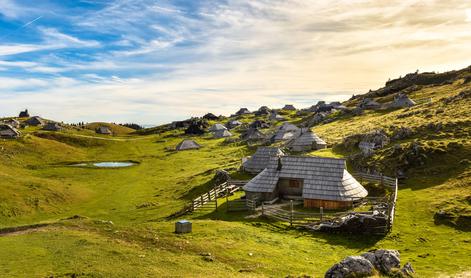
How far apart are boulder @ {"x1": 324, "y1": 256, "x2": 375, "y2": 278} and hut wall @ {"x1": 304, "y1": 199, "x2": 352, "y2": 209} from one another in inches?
746

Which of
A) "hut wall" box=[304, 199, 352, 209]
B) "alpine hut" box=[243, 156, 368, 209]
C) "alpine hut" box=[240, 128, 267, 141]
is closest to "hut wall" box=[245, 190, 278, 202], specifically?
"alpine hut" box=[243, 156, 368, 209]

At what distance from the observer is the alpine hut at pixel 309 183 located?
118 ft

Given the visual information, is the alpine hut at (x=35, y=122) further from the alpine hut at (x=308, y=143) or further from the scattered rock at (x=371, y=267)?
the scattered rock at (x=371, y=267)

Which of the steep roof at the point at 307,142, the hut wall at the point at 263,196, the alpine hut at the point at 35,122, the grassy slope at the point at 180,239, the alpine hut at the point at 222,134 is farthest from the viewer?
the alpine hut at the point at 35,122

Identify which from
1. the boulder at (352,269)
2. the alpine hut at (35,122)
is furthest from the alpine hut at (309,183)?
the alpine hut at (35,122)

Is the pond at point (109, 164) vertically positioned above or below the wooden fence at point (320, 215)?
below

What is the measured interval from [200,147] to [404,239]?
261 feet

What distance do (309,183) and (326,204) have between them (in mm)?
2786

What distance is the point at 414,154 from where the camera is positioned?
A: 46438mm

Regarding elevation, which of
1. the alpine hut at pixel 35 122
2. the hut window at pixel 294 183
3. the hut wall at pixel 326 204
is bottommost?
the hut wall at pixel 326 204

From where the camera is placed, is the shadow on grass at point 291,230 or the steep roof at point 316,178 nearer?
the shadow on grass at point 291,230

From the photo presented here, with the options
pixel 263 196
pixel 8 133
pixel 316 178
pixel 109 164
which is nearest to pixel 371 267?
pixel 316 178

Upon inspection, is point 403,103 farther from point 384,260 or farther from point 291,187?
point 384,260

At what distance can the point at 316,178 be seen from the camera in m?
37.9
